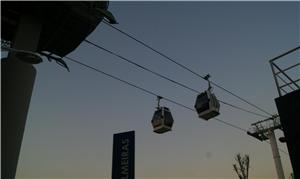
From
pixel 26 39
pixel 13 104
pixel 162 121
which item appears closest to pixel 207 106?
pixel 162 121

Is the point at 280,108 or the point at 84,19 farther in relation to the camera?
the point at 84,19

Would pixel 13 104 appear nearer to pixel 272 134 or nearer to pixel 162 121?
pixel 162 121

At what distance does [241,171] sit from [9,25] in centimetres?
3163

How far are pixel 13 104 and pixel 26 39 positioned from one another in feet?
7.32

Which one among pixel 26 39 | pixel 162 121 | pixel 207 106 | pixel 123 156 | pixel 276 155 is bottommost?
pixel 123 156

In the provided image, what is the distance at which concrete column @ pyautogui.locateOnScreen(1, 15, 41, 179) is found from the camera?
714cm

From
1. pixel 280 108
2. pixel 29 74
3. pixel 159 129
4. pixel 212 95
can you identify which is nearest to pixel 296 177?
pixel 280 108

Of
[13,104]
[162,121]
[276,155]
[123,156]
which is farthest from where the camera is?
[276,155]

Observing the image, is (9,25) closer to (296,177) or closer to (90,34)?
(90,34)

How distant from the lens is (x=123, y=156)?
20.7 feet

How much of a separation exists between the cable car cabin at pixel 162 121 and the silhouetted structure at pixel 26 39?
3.47 m

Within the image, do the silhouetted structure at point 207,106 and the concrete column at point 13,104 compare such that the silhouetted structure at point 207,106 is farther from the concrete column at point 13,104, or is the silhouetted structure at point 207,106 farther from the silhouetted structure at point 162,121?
the concrete column at point 13,104

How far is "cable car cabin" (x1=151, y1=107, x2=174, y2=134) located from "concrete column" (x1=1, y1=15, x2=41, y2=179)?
379 cm

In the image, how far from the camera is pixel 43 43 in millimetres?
10156
